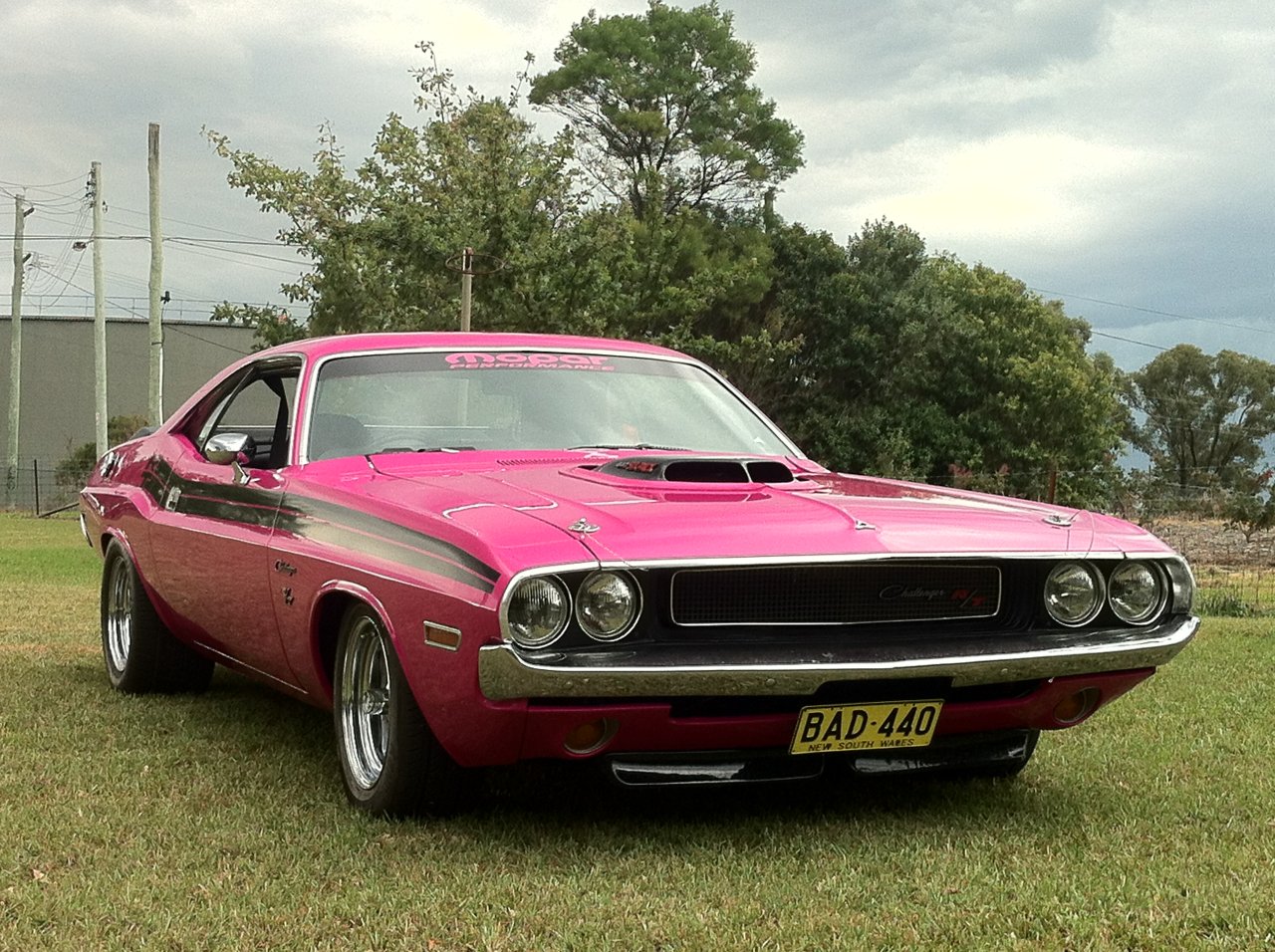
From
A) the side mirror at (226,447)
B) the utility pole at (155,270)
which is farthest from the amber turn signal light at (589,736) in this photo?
the utility pole at (155,270)

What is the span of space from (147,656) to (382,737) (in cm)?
250

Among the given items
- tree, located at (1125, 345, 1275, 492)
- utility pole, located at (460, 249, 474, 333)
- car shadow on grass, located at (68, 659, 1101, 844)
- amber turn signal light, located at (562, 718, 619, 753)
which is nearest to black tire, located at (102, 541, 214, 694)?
car shadow on grass, located at (68, 659, 1101, 844)

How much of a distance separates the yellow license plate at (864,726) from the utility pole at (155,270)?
2584 cm

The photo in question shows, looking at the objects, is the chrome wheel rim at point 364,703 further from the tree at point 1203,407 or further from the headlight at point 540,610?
the tree at point 1203,407

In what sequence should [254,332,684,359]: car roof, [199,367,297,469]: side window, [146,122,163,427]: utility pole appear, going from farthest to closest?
1. [146,122,163,427]: utility pole
2. [254,332,684,359]: car roof
3. [199,367,297,469]: side window

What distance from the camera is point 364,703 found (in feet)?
14.8

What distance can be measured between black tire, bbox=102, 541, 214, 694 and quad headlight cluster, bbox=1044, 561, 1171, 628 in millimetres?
3573

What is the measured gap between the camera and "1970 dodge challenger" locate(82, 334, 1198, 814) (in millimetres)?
3738

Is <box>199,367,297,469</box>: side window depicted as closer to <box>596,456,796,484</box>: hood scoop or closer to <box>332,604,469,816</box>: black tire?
<box>332,604,469,816</box>: black tire

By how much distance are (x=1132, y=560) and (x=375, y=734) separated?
7.22 ft

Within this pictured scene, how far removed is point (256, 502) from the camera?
5.16m

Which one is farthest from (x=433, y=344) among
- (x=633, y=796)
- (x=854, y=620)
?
(x=854, y=620)

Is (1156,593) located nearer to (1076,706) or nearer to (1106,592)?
(1106,592)

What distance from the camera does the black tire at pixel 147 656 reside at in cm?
650
